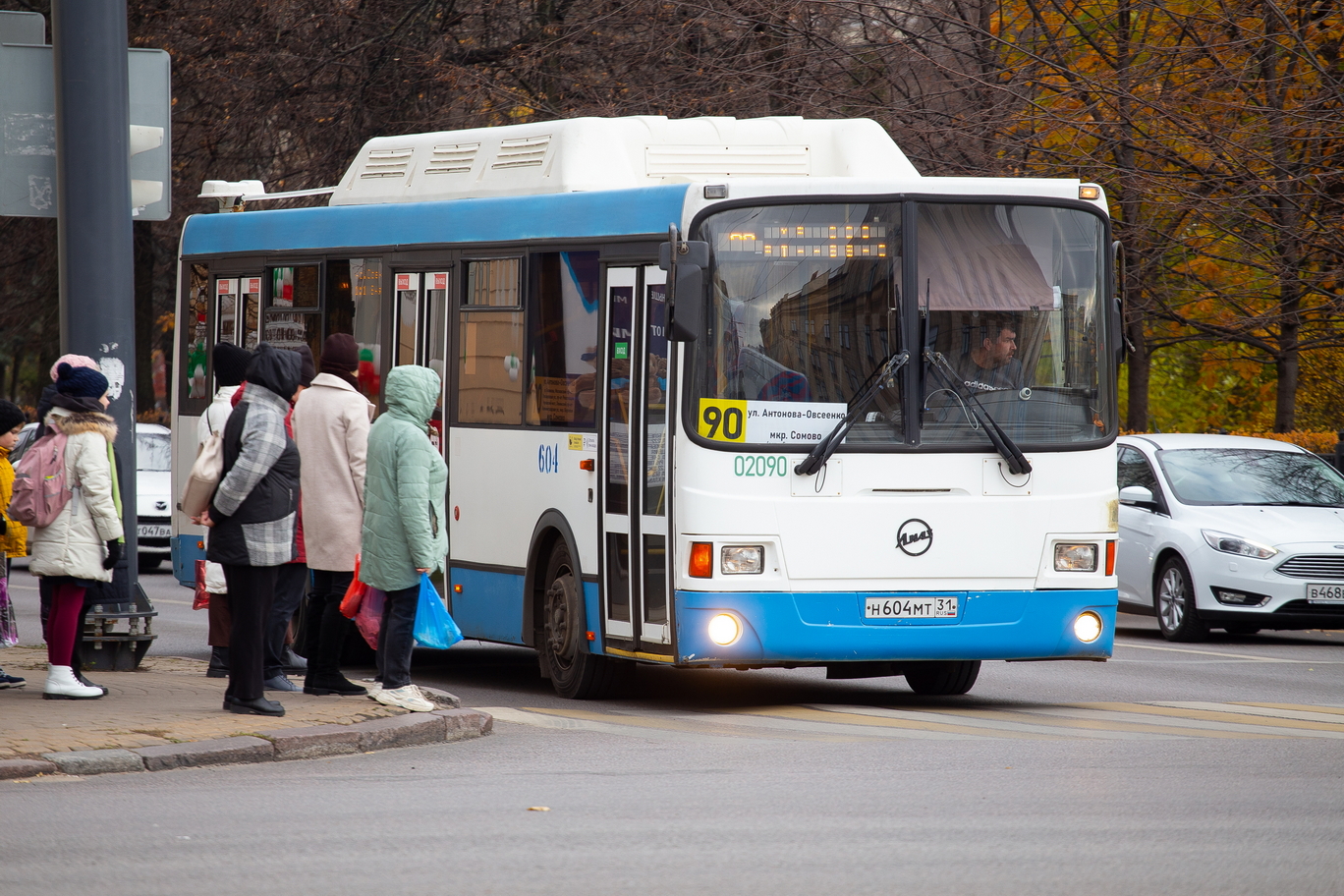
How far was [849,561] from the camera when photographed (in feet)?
35.0

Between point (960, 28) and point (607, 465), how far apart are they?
1391 cm

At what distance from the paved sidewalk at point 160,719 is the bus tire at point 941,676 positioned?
3023mm

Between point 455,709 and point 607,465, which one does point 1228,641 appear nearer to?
point 607,465

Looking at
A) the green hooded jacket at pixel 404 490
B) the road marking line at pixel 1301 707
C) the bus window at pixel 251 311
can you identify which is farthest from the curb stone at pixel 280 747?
the bus window at pixel 251 311

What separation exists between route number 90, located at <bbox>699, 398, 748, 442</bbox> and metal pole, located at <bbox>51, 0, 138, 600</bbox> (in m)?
3.27

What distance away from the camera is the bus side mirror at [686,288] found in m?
10.2

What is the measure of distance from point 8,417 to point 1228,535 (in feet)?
31.7

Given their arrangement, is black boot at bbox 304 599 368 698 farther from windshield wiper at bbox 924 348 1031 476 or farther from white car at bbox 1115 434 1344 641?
white car at bbox 1115 434 1344 641

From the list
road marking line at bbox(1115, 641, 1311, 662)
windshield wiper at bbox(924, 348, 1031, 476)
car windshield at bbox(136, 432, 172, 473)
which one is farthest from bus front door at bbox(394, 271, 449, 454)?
car windshield at bbox(136, 432, 172, 473)

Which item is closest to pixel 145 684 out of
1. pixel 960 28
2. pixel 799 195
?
pixel 799 195

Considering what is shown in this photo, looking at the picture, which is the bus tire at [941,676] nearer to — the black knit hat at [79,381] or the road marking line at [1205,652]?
the road marking line at [1205,652]

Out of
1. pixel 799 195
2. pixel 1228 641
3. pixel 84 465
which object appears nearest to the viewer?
pixel 84 465

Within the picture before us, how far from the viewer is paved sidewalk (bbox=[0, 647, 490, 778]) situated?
8.74m

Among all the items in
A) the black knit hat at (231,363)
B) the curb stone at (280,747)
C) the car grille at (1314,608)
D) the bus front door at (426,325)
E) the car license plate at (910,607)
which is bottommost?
the car grille at (1314,608)
